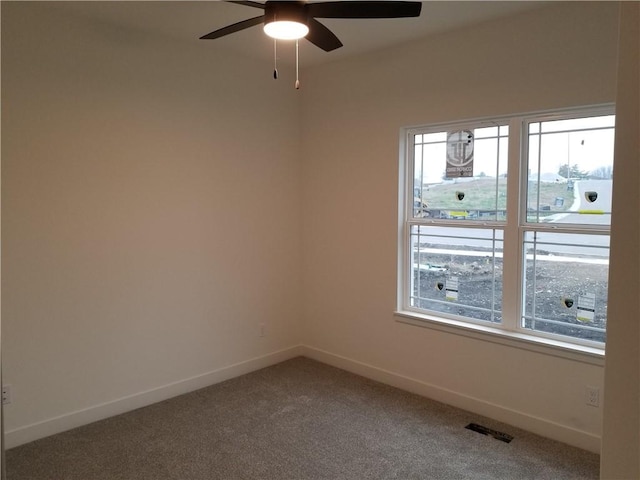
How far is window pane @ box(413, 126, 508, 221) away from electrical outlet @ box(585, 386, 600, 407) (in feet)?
4.06

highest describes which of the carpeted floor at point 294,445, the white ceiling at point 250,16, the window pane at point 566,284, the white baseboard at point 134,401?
the white ceiling at point 250,16

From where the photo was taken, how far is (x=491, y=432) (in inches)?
Answer: 126

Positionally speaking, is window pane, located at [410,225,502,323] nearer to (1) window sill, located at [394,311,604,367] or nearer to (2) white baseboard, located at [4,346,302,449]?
(1) window sill, located at [394,311,604,367]

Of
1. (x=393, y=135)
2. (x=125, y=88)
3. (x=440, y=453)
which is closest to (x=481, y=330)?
(x=440, y=453)

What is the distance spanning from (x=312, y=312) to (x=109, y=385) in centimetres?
191

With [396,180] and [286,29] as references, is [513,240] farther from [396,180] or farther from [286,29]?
[286,29]

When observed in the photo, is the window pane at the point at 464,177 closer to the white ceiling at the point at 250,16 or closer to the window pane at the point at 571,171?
the window pane at the point at 571,171

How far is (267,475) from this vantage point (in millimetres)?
2713

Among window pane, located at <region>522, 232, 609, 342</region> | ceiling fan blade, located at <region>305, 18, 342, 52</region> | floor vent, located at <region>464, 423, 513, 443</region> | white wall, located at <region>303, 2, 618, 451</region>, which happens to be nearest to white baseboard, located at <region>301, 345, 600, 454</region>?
white wall, located at <region>303, 2, 618, 451</region>

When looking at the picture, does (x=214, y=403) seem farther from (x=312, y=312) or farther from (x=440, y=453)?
(x=440, y=453)

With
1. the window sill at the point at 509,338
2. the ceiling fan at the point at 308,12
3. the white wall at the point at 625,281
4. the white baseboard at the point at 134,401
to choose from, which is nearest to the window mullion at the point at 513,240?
the window sill at the point at 509,338

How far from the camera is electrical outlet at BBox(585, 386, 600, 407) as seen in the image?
297 centimetres

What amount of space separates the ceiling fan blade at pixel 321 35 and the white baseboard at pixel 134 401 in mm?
2740

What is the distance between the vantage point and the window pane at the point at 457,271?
11.5ft
